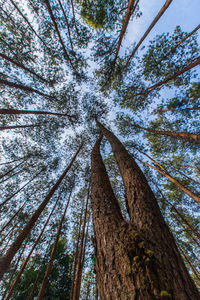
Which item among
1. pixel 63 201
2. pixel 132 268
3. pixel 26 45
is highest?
pixel 26 45

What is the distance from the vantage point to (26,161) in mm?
10695

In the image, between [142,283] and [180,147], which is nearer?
[142,283]

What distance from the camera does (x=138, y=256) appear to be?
3.47 ft

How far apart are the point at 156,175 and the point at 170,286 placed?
9724mm

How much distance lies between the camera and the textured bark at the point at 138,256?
0.88 metres

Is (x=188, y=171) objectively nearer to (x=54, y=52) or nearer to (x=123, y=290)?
(x=123, y=290)

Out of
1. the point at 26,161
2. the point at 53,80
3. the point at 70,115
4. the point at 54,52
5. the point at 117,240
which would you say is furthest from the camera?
the point at 26,161

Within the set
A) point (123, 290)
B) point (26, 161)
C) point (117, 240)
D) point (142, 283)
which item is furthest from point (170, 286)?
point (26, 161)

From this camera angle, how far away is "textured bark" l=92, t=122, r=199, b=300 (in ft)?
2.89

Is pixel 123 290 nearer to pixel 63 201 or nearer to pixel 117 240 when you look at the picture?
pixel 117 240

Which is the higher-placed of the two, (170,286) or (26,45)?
(26,45)

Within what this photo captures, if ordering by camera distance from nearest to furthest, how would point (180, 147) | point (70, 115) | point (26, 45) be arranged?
point (26, 45) < point (180, 147) < point (70, 115)

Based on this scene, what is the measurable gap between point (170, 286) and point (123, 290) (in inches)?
13.7

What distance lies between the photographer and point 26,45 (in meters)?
6.11
